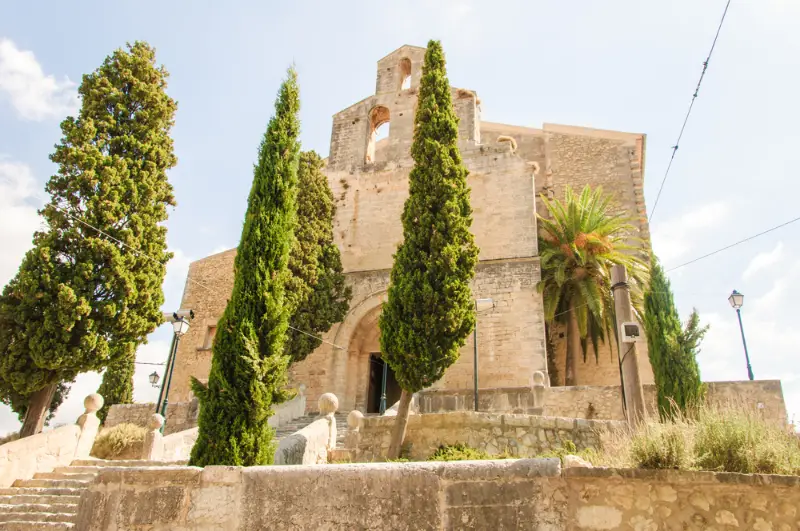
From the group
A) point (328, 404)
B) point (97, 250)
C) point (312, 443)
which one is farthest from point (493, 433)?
point (97, 250)

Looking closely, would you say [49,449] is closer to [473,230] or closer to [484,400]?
[484,400]

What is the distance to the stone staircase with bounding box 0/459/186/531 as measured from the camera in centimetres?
694

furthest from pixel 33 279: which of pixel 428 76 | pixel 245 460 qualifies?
pixel 428 76

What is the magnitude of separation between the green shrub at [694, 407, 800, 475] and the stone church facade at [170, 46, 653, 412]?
803cm

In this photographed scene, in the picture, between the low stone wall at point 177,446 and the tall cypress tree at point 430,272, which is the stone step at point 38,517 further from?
the tall cypress tree at point 430,272

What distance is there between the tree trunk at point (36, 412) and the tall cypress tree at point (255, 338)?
421cm

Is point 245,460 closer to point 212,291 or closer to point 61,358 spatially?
point 61,358

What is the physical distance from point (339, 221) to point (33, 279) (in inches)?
363

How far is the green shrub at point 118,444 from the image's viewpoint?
10.6 metres

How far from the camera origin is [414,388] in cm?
930

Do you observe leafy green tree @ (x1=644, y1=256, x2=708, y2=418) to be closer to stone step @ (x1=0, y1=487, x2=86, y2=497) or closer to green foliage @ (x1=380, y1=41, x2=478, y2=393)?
green foliage @ (x1=380, y1=41, x2=478, y2=393)

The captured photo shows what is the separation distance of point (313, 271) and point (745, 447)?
12.1 m

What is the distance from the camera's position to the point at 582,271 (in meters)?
16.3

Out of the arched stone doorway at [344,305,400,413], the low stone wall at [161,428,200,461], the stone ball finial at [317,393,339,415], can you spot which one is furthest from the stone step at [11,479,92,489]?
the arched stone doorway at [344,305,400,413]
